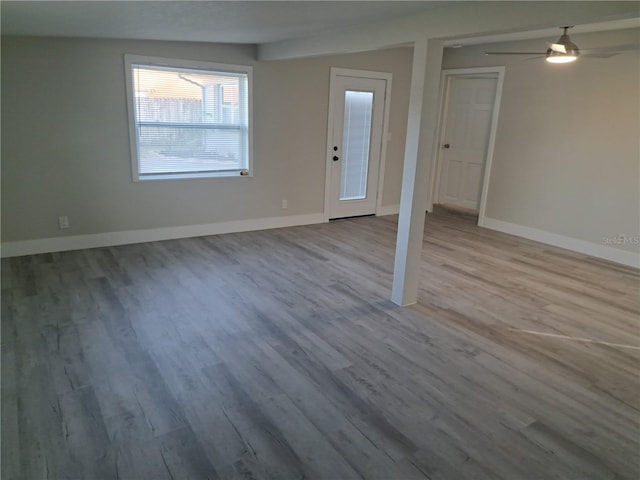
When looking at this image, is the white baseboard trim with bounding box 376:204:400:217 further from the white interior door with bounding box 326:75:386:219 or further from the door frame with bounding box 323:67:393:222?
the white interior door with bounding box 326:75:386:219

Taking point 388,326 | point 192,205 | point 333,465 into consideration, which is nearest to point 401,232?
point 388,326

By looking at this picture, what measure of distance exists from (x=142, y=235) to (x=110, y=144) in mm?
1077

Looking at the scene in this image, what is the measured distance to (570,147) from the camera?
17.6 ft

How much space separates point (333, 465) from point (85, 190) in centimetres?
402

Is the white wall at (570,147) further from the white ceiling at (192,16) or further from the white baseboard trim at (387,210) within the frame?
the white ceiling at (192,16)

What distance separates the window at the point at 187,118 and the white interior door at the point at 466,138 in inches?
136

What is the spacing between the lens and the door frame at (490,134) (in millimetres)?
6086

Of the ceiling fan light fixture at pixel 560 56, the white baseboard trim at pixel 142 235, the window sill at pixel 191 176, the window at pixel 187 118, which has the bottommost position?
the white baseboard trim at pixel 142 235

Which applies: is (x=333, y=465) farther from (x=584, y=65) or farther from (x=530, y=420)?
(x=584, y=65)

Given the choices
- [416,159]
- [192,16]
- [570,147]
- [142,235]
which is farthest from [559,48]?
[142,235]

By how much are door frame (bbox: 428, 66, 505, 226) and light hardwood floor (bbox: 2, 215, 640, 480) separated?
2.10 meters

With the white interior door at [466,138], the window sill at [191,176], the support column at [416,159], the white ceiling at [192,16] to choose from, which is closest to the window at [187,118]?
the window sill at [191,176]

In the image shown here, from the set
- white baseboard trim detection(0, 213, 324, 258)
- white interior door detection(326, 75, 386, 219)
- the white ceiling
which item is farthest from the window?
white interior door detection(326, 75, 386, 219)

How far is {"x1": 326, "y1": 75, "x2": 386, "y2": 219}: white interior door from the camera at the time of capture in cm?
611
